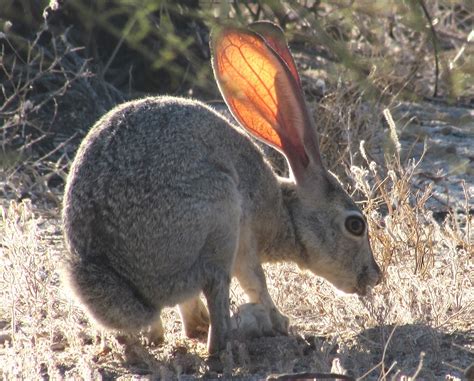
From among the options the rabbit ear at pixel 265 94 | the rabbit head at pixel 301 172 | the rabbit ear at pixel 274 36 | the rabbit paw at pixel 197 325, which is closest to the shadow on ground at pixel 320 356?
the rabbit paw at pixel 197 325

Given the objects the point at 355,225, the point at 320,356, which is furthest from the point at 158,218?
the point at 355,225

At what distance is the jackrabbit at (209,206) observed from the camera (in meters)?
4.78

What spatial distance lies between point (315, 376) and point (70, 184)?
1534 millimetres

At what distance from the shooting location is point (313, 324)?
18.1 feet

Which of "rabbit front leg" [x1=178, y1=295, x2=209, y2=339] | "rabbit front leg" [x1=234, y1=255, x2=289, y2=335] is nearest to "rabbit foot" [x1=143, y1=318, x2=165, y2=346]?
"rabbit front leg" [x1=178, y1=295, x2=209, y2=339]

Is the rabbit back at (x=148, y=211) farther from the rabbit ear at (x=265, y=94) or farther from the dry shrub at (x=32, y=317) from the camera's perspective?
the rabbit ear at (x=265, y=94)

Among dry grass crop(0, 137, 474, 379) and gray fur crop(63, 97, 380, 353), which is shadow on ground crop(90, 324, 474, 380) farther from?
gray fur crop(63, 97, 380, 353)

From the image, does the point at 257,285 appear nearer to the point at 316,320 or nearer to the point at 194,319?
→ the point at 194,319

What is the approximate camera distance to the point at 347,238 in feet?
18.3

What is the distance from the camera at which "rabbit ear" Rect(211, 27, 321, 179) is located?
5.24 meters

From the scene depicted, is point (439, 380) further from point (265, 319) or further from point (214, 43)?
point (214, 43)

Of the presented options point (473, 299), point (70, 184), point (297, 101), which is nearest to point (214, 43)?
point (297, 101)

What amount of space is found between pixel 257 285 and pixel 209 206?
24.3 inches

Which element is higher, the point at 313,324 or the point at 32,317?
the point at 32,317
